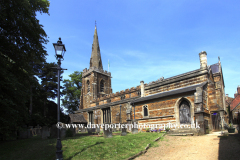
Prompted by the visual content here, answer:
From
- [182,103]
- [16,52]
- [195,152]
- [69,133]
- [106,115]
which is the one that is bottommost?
[195,152]

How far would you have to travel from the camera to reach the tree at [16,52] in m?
9.92

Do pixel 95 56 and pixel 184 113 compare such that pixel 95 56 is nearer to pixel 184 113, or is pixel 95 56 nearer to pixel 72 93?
pixel 72 93

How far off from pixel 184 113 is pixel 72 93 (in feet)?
113

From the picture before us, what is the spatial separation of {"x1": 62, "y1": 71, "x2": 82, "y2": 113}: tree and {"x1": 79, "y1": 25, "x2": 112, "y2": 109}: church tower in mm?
3167

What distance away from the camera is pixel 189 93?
17.1 m

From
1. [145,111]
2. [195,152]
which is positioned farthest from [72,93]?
[195,152]

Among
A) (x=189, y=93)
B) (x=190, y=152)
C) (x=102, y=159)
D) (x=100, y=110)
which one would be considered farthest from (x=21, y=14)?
(x=100, y=110)

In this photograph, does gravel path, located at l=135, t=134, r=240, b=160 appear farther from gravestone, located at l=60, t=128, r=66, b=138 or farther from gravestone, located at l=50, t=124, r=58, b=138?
gravestone, located at l=50, t=124, r=58, b=138

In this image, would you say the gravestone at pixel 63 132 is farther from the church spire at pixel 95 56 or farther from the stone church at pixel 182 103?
the church spire at pixel 95 56

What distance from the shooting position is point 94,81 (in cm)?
4156

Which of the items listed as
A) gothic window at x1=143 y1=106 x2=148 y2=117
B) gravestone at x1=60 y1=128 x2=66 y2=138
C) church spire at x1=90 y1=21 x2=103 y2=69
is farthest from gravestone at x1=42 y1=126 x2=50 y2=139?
church spire at x1=90 y1=21 x2=103 y2=69

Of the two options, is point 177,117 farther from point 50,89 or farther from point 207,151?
point 50,89

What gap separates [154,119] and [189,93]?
17.3 ft

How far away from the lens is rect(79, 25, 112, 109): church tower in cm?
4153
